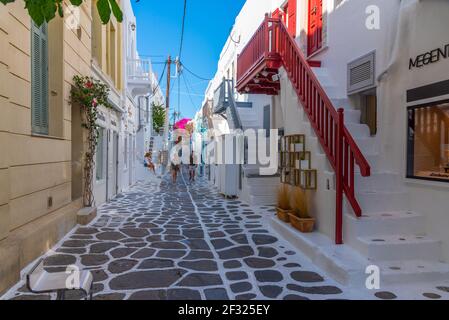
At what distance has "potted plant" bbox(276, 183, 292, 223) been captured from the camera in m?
6.59

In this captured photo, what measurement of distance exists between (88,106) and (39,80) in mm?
1733

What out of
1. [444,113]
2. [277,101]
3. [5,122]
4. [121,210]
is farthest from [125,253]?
[277,101]

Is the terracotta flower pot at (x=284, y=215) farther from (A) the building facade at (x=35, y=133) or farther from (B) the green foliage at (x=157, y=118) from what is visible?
(B) the green foliage at (x=157, y=118)

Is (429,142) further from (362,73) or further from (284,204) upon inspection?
(284,204)

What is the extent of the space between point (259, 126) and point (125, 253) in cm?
763

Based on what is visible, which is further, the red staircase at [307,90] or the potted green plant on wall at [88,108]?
the potted green plant on wall at [88,108]

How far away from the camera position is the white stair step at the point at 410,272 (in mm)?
3910

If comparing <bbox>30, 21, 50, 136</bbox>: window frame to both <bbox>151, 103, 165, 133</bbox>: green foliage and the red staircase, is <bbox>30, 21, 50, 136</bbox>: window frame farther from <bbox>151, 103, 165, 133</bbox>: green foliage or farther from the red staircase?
<bbox>151, 103, 165, 133</bbox>: green foliage

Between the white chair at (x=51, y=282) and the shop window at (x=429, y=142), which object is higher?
the shop window at (x=429, y=142)

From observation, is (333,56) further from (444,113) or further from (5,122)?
(5,122)

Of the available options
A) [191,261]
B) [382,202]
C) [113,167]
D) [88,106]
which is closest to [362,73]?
[382,202]

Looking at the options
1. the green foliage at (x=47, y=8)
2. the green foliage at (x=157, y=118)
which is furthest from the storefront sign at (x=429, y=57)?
the green foliage at (x=157, y=118)

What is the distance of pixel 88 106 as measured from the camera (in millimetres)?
7535

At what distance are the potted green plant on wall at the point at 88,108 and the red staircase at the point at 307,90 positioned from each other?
3.75 metres
